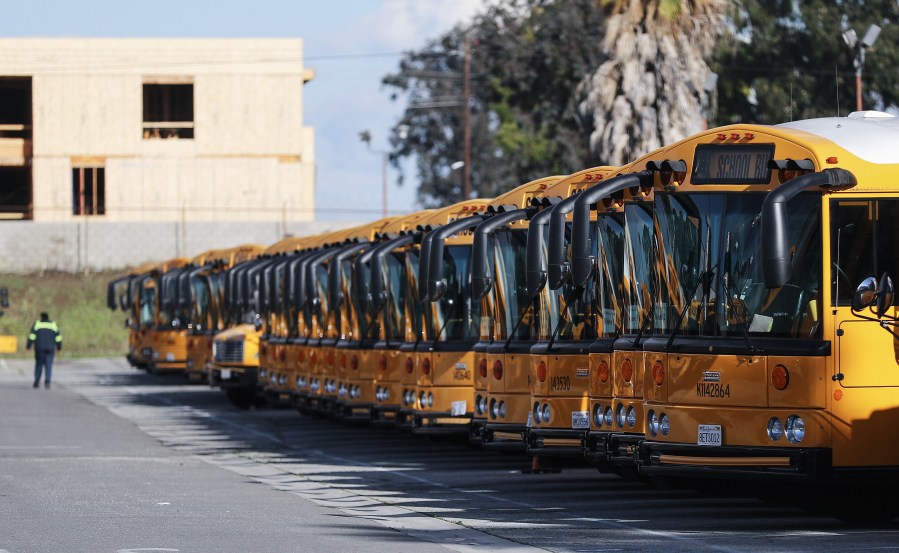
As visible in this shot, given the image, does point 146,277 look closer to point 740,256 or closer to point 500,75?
point 500,75

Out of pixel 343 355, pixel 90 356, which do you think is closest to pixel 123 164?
pixel 90 356

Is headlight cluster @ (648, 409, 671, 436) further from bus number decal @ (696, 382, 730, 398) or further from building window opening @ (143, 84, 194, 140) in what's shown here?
building window opening @ (143, 84, 194, 140)

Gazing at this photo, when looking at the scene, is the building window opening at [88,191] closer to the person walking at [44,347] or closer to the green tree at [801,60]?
the green tree at [801,60]

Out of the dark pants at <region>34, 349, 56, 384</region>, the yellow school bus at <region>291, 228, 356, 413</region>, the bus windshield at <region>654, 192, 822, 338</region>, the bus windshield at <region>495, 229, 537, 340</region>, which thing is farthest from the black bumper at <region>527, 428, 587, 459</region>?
the dark pants at <region>34, 349, 56, 384</region>

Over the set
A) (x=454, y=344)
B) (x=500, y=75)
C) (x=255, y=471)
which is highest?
(x=500, y=75)

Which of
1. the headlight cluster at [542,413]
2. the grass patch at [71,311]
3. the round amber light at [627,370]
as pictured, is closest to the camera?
the round amber light at [627,370]

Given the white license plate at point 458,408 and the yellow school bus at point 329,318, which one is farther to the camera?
the yellow school bus at point 329,318

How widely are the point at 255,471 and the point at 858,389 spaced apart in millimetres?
9714

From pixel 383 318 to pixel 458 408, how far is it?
12.4ft

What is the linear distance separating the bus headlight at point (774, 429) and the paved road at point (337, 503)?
0.76 m

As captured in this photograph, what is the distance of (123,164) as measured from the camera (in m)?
77.6

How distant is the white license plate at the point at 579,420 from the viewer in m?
16.8

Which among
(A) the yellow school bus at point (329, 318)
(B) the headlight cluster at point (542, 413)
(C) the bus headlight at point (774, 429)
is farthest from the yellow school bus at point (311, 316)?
(C) the bus headlight at point (774, 429)

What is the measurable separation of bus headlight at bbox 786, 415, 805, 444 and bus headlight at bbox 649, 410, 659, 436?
46.3 inches
